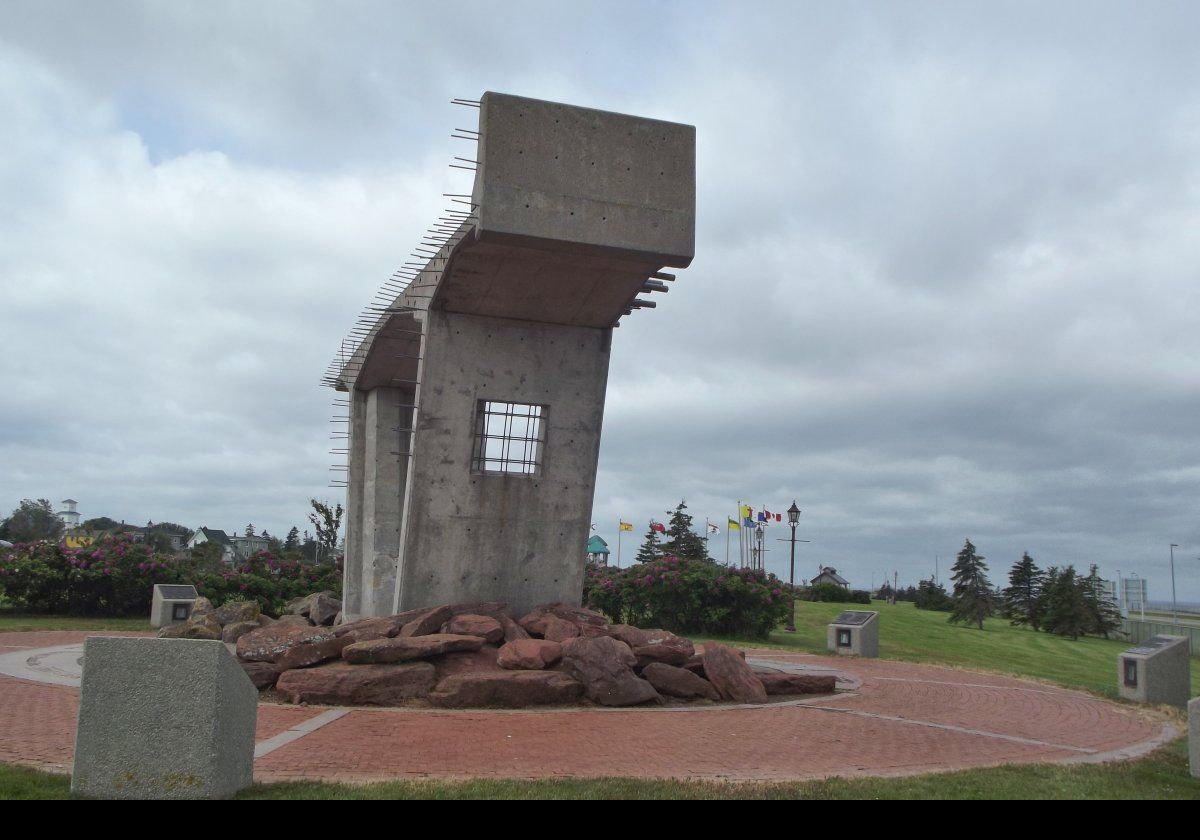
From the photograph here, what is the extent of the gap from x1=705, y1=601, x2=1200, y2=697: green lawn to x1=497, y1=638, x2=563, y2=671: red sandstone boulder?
8062 millimetres

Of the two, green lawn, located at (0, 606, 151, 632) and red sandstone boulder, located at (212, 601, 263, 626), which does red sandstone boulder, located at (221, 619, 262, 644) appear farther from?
green lawn, located at (0, 606, 151, 632)

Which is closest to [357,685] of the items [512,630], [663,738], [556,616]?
[512,630]

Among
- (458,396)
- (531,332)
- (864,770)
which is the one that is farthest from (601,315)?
(864,770)

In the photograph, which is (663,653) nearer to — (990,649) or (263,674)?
(263,674)

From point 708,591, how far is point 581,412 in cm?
843

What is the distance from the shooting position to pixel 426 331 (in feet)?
44.1

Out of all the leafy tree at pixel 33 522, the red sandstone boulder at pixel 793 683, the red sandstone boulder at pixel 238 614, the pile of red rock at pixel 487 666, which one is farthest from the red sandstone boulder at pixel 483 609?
the leafy tree at pixel 33 522

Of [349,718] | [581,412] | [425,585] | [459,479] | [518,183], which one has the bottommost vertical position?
[349,718]

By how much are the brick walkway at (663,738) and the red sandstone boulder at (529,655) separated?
99 cm

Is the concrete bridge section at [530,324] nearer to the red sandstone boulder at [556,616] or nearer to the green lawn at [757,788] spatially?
the red sandstone boulder at [556,616]

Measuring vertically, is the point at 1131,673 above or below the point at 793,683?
above

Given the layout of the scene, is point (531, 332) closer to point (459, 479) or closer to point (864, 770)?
point (459, 479)

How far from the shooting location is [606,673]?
10367 millimetres

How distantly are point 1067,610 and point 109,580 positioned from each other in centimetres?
2953
